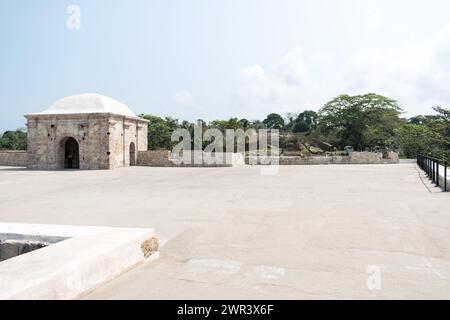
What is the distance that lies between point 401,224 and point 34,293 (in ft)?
17.9

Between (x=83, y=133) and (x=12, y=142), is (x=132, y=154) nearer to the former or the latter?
(x=83, y=133)

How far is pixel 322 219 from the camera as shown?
6453 mm

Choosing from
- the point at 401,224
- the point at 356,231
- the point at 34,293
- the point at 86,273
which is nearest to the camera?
the point at 34,293

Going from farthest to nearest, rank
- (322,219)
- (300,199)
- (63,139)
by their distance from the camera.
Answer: (63,139) < (300,199) < (322,219)

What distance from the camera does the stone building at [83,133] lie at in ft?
76.8

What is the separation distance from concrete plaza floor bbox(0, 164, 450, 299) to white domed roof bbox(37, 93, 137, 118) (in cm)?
1560

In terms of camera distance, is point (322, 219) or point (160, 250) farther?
point (322, 219)

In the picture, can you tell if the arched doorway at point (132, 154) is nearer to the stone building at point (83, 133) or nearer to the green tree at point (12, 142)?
the stone building at point (83, 133)

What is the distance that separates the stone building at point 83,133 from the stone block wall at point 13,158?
353 centimetres

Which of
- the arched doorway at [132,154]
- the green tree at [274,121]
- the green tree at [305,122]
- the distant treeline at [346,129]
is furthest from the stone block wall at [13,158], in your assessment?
the green tree at [274,121]

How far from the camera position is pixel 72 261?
3.07 meters

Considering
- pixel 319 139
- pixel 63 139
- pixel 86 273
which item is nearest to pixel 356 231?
pixel 86 273

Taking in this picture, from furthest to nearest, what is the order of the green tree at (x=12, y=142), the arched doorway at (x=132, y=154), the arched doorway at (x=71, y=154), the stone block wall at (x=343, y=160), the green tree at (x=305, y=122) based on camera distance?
the green tree at (x=305, y=122) < the green tree at (x=12, y=142) < the stone block wall at (x=343, y=160) < the arched doorway at (x=132, y=154) < the arched doorway at (x=71, y=154)
